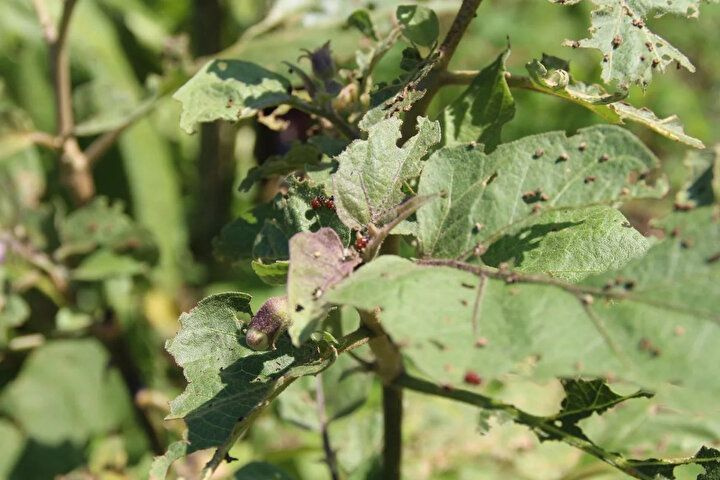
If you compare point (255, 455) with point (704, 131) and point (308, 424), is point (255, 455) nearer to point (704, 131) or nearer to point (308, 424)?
point (308, 424)

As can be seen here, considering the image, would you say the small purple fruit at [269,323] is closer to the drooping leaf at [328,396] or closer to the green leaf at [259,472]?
the green leaf at [259,472]

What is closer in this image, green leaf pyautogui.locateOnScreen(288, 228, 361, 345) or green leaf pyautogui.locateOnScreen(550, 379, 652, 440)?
green leaf pyautogui.locateOnScreen(288, 228, 361, 345)

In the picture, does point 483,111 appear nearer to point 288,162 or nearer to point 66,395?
point 288,162

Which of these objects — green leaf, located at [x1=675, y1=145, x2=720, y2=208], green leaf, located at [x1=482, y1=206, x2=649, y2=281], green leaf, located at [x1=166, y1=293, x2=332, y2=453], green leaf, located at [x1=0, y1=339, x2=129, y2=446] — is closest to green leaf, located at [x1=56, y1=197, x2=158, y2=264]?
green leaf, located at [x1=0, y1=339, x2=129, y2=446]

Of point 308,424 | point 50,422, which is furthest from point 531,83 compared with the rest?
point 50,422

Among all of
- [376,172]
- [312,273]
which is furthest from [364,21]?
[312,273]

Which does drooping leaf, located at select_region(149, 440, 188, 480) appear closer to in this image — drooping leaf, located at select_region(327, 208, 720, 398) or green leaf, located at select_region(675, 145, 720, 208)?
drooping leaf, located at select_region(327, 208, 720, 398)

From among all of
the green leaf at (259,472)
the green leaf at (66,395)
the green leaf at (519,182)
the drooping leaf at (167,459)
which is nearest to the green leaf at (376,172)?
the green leaf at (519,182)
